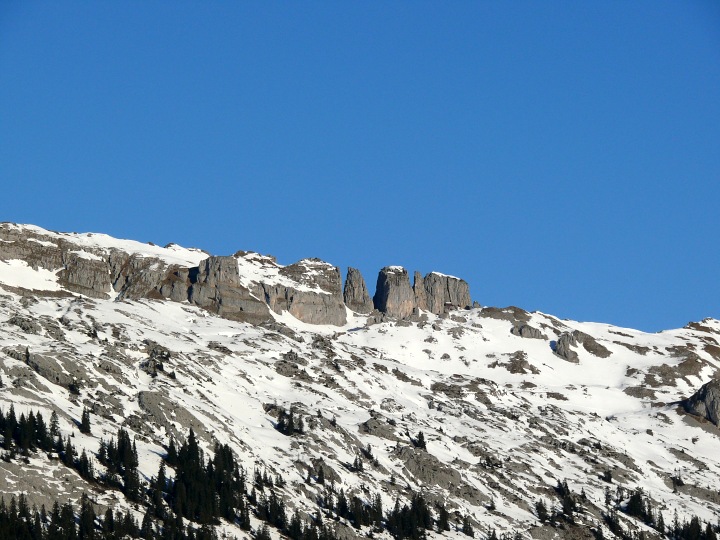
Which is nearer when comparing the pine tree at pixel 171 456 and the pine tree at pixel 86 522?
the pine tree at pixel 86 522

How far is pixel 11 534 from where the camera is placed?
15225 cm

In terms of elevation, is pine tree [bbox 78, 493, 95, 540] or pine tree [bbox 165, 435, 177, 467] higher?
Answer: pine tree [bbox 165, 435, 177, 467]

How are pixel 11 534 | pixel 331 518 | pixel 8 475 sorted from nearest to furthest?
pixel 11 534
pixel 8 475
pixel 331 518

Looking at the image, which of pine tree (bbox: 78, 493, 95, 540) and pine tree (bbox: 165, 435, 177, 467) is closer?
pine tree (bbox: 78, 493, 95, 540)

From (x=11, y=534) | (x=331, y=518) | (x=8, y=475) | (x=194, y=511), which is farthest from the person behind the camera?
(x=331, y=518)

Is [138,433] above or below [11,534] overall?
above

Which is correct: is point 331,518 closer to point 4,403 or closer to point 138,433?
point 138,433

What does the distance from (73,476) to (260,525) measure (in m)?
28.2

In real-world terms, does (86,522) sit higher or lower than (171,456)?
lower

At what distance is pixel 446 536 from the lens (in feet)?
652

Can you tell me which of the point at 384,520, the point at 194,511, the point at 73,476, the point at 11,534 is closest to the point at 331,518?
the point at 384,520

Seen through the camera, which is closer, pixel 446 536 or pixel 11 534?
pixel 11 534

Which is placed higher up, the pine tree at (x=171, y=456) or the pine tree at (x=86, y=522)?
the pine tree at (x=171, y=456)

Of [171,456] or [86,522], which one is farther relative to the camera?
[171,456]
